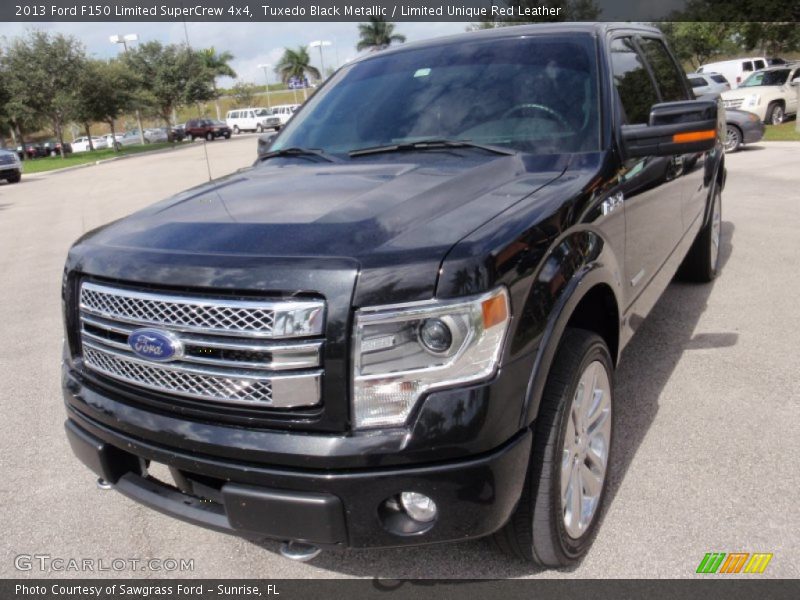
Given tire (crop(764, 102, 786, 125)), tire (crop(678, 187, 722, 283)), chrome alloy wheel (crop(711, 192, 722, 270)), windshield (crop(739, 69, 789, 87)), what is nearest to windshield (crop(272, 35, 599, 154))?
tire (crop(678, 187, 722, 283))

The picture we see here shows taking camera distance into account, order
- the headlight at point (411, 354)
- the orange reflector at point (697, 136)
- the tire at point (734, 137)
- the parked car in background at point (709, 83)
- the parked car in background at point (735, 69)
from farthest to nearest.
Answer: the parked car in background at point (735, 69)
the parked car in background at point (709, 83)
the tire at point (734, 137)
the orange reflector at point (697, 136)
the headlight at point (411, 354)

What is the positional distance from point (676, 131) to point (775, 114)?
20.0 metres

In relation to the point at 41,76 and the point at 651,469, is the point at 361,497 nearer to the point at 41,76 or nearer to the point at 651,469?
the point at 651,469

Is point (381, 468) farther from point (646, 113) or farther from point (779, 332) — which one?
point (779, 332)

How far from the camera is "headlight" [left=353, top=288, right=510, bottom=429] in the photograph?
73.5 inches

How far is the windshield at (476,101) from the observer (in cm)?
303

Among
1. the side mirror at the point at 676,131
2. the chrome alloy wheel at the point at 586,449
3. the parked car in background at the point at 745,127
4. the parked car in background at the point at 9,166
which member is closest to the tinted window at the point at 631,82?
the side mirror at the point at 676,131

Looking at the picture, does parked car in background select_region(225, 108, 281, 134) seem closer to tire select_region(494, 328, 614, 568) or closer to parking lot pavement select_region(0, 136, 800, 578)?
parking lot pavement select_region(0, 136, 800, 578)

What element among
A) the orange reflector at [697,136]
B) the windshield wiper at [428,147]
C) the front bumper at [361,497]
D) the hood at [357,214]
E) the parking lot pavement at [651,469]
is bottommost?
the parking lot pavement at [651,469]

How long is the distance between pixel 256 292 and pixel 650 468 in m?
2.02

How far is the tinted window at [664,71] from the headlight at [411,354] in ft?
9.56

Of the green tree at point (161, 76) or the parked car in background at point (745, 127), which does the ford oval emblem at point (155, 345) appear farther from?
the green tree at point (161, 76)

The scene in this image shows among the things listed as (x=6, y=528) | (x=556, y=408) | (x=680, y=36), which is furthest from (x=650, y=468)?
(x=680, y=36)

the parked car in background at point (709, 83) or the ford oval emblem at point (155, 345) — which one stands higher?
the parked car in background at point (709, 83)
